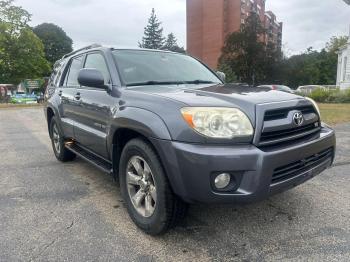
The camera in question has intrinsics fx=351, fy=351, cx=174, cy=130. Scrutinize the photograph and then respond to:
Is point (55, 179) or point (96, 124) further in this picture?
point (55, 179)

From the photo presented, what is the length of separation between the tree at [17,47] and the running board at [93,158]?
37.0 meters

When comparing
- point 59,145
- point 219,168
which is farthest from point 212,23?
point 219,168

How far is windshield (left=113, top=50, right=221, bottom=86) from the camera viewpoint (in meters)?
3.82

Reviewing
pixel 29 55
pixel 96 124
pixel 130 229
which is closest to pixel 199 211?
pixel 130 229

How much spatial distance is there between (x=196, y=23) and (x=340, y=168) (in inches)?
2705

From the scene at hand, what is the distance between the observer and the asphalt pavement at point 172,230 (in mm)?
2787

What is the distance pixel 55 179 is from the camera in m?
4.84

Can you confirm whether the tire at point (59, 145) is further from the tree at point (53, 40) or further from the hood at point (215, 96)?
the tree at point (53, 40)

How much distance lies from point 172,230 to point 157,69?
1.84 meters

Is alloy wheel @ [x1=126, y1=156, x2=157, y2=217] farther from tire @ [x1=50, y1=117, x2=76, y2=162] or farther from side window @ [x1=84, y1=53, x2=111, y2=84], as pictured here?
tire @ [x1=50, y1=117, x2=76, y2=162]

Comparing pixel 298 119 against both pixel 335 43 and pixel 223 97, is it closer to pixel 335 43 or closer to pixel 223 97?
pixel 223 97

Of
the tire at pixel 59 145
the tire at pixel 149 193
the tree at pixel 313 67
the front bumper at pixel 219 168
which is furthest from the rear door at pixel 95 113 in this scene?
the tree at pixel 313 67

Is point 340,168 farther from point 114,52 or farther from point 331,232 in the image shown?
point 114,52

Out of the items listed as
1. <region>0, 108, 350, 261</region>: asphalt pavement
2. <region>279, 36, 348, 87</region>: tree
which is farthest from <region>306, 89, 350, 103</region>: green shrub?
<region>279, 36, 348, 87</region>: tree
